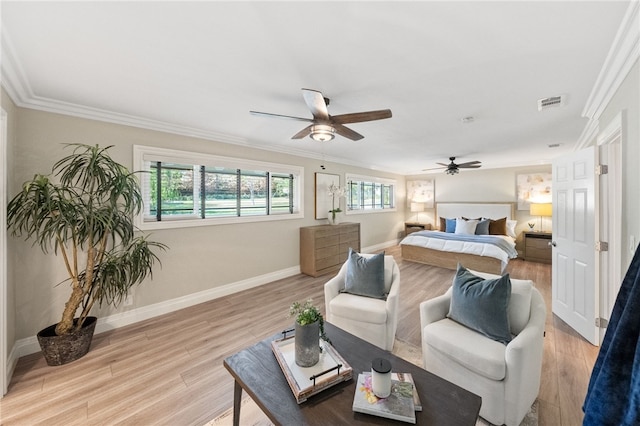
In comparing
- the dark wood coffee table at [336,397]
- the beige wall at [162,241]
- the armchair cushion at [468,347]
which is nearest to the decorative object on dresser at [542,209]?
the beige wall at [162,241]

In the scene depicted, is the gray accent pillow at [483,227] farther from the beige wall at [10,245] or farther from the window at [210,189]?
the beige wall at [10,245]

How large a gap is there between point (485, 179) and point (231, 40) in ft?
23.6

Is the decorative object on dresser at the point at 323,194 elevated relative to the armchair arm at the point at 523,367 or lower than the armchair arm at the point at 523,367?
elevated

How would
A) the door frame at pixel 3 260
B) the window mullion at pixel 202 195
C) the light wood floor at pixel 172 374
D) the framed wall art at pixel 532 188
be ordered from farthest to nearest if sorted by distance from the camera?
the framed wall art at pixel 532 188 < the window mullion at pixel 202 195 < the door frame at pixel 3 260 < the light wood floor at pixel 172 374

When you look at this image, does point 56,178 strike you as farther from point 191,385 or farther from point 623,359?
point 623,359

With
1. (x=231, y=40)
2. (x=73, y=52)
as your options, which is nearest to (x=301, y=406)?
(x=231, y=40)

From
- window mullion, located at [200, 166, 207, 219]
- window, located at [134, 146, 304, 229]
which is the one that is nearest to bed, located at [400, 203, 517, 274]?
window, located at [134, 146, 304, 229]

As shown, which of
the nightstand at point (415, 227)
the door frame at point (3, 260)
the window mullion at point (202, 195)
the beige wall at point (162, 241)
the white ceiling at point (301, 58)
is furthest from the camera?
the nightstand at point (415, 227)

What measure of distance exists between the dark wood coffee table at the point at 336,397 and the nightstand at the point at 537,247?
19.1 ft

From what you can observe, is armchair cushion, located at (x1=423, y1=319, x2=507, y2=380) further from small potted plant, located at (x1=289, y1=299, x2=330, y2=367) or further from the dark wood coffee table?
small potted plant, located at (x1=289, y1=299, x2=330, y2=367)

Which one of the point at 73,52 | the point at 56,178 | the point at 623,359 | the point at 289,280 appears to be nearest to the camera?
the point at 623,359

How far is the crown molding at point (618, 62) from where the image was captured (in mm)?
1353

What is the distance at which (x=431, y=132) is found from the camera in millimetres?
3592

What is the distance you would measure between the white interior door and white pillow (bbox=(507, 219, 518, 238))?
3.11 m
